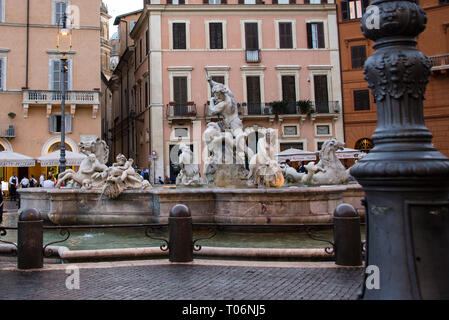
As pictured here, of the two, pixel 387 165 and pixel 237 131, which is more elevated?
pixel 237 131

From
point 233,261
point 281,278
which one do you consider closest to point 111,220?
point 233,261

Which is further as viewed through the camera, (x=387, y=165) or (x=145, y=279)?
(x=145, y=279)

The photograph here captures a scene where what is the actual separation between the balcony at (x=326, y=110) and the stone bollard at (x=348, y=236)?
2559cm

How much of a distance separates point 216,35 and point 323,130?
10.4 meters

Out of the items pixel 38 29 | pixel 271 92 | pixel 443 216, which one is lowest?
pixel 443 216

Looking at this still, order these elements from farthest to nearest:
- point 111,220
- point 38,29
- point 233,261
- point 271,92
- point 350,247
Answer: point 271,92
point 38,29
point 111,220
point 233,261
point 350,247

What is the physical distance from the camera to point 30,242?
5.41 metres

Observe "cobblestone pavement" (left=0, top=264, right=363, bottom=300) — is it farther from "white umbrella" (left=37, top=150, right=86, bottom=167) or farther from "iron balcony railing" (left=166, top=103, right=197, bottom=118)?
"iron balcony railing" (left=166, top=103, right=197, bottom=118)

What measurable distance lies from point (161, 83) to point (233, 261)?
2579cm

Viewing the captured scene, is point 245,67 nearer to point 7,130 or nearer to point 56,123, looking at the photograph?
point 56,123

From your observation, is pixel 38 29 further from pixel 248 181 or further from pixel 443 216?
pixel 443 216

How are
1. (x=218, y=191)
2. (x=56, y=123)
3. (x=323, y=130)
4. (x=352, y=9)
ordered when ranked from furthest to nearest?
(x=352, y=9) → (x=323, y=130) → (x=56, y=123) → (x=218, y=191)

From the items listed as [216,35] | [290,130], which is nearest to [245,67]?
[216,35]

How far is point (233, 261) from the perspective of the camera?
18.4ft
